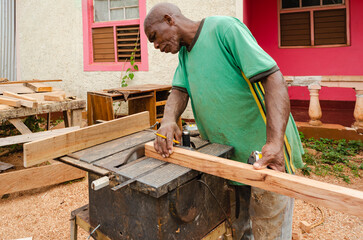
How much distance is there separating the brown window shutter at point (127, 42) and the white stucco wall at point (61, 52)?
44 cm

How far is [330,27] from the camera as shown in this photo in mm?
7410

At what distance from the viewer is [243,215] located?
7.44 ft

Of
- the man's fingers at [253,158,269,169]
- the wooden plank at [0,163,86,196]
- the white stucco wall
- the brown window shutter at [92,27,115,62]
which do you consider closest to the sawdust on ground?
the wooden plank at [0,163,86,196]

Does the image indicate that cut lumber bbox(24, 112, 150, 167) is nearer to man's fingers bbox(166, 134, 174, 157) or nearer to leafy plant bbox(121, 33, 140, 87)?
man's fingers bbox(166, 134, 174, 157)

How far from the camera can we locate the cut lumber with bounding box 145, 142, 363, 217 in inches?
45.1

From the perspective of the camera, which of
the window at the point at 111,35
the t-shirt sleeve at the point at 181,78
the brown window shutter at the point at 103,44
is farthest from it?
the brown window shutter at the point at 103,44

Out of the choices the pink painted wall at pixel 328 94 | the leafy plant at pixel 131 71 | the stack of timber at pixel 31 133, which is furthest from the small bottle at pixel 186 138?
the pink painted wall at pixel 328 94

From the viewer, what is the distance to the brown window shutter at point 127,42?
684 centimetres

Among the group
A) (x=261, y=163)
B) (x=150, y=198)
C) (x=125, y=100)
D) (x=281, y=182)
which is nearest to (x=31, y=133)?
(x=125, y=100)

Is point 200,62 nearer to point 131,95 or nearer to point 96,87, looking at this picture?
point 131,95

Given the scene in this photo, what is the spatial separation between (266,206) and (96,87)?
6.18 m

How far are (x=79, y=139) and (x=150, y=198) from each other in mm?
878

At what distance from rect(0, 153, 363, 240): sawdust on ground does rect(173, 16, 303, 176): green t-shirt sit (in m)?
1.65

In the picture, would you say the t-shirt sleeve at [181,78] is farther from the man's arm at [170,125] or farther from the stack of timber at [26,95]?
the stack of timber at [26,95]
